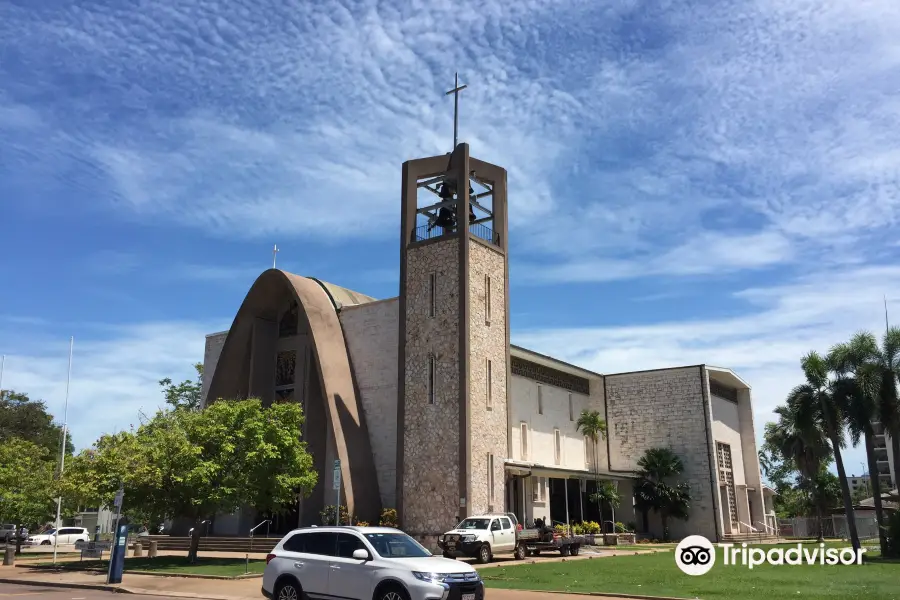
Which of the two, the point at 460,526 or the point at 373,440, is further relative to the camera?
the point at 373,440

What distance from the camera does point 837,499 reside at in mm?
58375

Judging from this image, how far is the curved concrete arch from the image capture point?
33500mm

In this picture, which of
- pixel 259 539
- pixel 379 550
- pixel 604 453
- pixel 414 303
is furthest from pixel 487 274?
pixel 379 550

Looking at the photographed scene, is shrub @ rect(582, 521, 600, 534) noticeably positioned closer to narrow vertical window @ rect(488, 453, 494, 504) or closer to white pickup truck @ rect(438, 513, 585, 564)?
white pickup truck @ rect(438, 513, 585, 564)

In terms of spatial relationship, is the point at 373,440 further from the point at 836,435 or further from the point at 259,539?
the point at 836,435

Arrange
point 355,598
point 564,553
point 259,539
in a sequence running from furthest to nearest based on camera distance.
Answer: point 259,539
point 564,553
point 355,598

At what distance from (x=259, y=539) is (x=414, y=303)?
12.6 m

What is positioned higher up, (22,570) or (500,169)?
(500,169)

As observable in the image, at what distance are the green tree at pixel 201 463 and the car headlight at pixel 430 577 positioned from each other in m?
15.8

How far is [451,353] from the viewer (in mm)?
32750

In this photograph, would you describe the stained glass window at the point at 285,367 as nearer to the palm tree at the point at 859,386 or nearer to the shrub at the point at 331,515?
the shrub at the point at 331,515

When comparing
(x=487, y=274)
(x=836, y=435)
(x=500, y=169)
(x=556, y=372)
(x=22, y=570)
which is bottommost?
(x=22, y=570)

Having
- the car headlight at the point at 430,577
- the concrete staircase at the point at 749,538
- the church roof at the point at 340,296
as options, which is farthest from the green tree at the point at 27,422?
the car headlight at the point at 430,577

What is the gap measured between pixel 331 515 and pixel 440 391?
7246 mm
